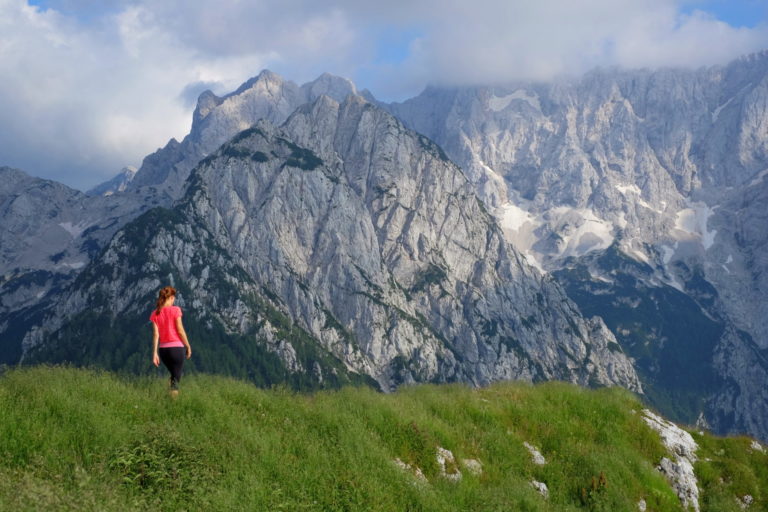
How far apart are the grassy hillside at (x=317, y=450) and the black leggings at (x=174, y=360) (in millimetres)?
437

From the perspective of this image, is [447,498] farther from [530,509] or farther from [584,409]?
[584,409]

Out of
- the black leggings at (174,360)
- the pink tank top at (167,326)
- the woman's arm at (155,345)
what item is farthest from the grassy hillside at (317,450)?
the pink tank top at (167,326)

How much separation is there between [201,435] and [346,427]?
3667 mm

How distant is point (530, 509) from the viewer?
13070 millimetres

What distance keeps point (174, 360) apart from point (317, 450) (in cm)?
498

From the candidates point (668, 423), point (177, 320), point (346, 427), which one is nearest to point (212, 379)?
point (177, 320)

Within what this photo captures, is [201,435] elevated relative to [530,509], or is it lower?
elevated

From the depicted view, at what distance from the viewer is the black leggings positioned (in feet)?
48.7

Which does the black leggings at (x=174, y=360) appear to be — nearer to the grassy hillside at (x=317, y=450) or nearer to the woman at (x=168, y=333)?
the woman at (x=168, y=333)

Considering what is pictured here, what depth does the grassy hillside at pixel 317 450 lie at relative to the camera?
417 inches

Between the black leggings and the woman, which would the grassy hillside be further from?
the woman

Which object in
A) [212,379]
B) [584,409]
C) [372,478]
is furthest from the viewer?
[584,409]

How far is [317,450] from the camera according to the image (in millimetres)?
12977

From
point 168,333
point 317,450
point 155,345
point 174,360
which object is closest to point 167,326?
point 168,333
